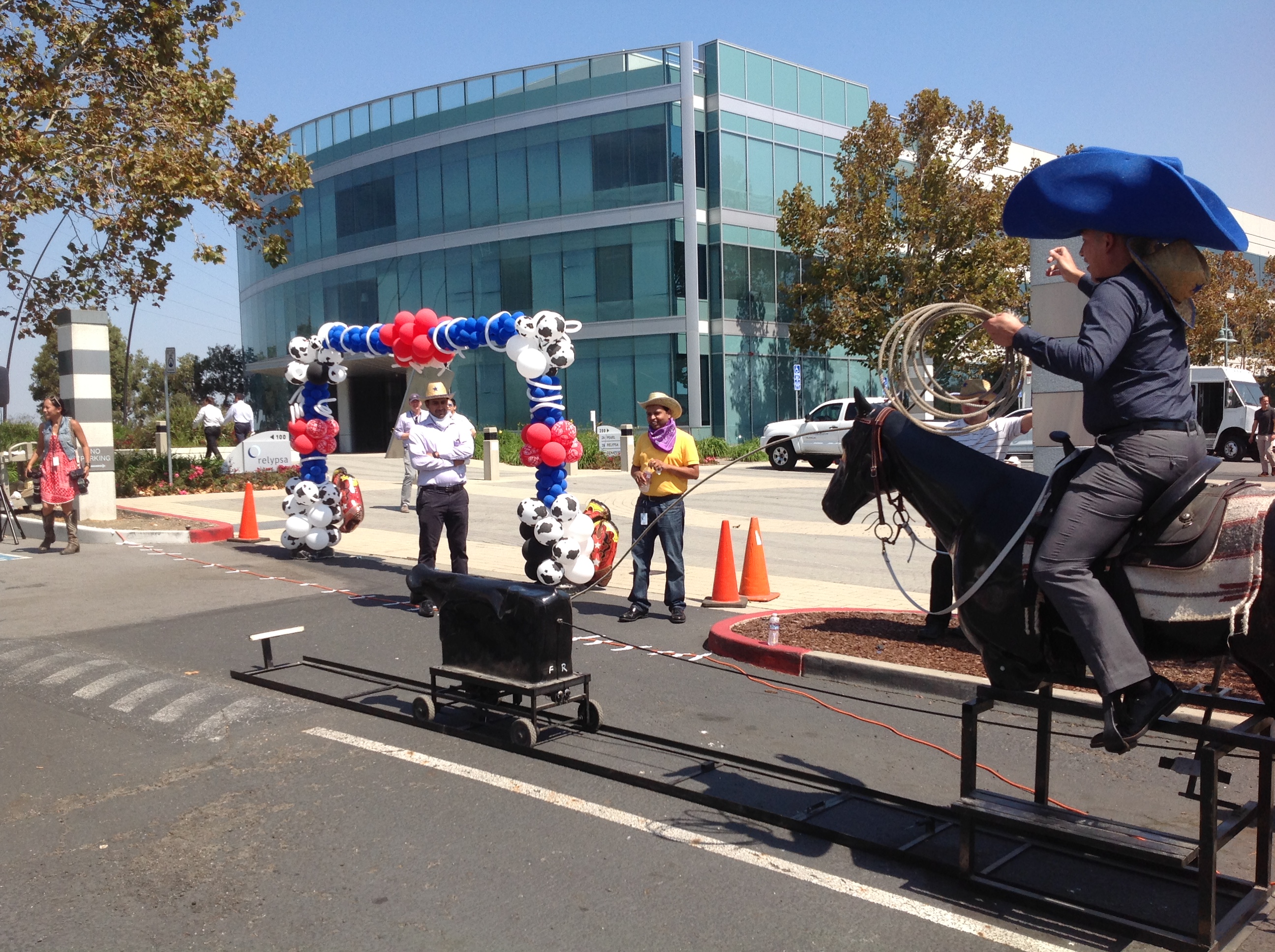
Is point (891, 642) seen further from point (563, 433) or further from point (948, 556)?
point (563, 433)

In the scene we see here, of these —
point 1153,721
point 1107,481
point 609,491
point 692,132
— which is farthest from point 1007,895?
point 692,132

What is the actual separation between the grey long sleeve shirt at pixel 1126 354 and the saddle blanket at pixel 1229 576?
0.39m

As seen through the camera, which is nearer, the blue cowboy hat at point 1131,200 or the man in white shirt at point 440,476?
the blue cowboy hat at point 1131,200

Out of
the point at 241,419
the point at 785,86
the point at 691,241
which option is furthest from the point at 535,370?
the point at 785,86

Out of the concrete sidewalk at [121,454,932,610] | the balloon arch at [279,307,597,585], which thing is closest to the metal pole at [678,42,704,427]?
the concrete sidewalk at [121,454,932,610]

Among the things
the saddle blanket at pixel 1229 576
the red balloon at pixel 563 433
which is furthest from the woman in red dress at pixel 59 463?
the saddle blanket at pixel 1229 576

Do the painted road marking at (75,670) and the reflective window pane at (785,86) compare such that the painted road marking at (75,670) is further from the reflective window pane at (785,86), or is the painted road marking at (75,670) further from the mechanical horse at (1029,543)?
the reflective window pane at (785,86)

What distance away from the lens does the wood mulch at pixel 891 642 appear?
7113mm

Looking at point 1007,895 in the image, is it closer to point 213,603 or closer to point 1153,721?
point 1153,721

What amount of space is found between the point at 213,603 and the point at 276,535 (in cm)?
554

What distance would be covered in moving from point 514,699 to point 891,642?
334 centimetres

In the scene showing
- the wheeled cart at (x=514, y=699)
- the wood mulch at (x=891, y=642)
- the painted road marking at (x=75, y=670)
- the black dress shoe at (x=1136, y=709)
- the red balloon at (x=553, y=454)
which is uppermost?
the red balloon at (x=553, y=454)

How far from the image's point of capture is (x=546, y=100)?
3744 centimetres

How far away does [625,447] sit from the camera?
3158 cm
